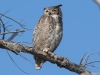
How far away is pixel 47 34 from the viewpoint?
4.30 meters

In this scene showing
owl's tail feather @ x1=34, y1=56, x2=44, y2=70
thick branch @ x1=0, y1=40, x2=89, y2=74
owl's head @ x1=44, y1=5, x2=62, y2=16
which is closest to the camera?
thick branch @ x1=0, y1=40, x2=89, y2=74

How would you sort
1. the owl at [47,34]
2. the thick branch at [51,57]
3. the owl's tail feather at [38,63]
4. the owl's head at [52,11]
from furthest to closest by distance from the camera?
1. the owl's head at [52,11]
2. the owl at [47,34]
3. the owl's tail feather at [38,63]
4. the thick branch at [51,57]

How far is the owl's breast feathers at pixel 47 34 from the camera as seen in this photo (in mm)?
4289

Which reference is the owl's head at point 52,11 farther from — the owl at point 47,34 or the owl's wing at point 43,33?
the owl's wing at point 43,33

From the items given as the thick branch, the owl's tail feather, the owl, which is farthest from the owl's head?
the thick branch

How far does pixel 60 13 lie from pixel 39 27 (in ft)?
2.52

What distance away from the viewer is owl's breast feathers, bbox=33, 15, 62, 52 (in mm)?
4289

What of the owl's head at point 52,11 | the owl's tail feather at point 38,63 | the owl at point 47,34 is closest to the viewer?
the owl's tail feather at point 38,63

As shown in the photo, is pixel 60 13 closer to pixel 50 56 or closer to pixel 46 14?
pixel 46 14

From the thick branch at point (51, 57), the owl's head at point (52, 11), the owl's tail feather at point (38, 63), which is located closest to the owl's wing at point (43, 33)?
the owl's tail feather at point (38, 63)

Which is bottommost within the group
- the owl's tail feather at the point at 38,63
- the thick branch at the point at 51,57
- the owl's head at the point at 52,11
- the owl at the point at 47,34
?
the owl's tail feather at the point at 38,63

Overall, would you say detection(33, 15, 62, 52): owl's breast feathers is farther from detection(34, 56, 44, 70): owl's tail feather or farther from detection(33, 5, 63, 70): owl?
detection(34, 56, 44, 70): owl's tail feather

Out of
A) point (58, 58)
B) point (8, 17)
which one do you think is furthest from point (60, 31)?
point (8, 17)

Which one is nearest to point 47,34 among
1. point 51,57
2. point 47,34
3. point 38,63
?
point 47,34
